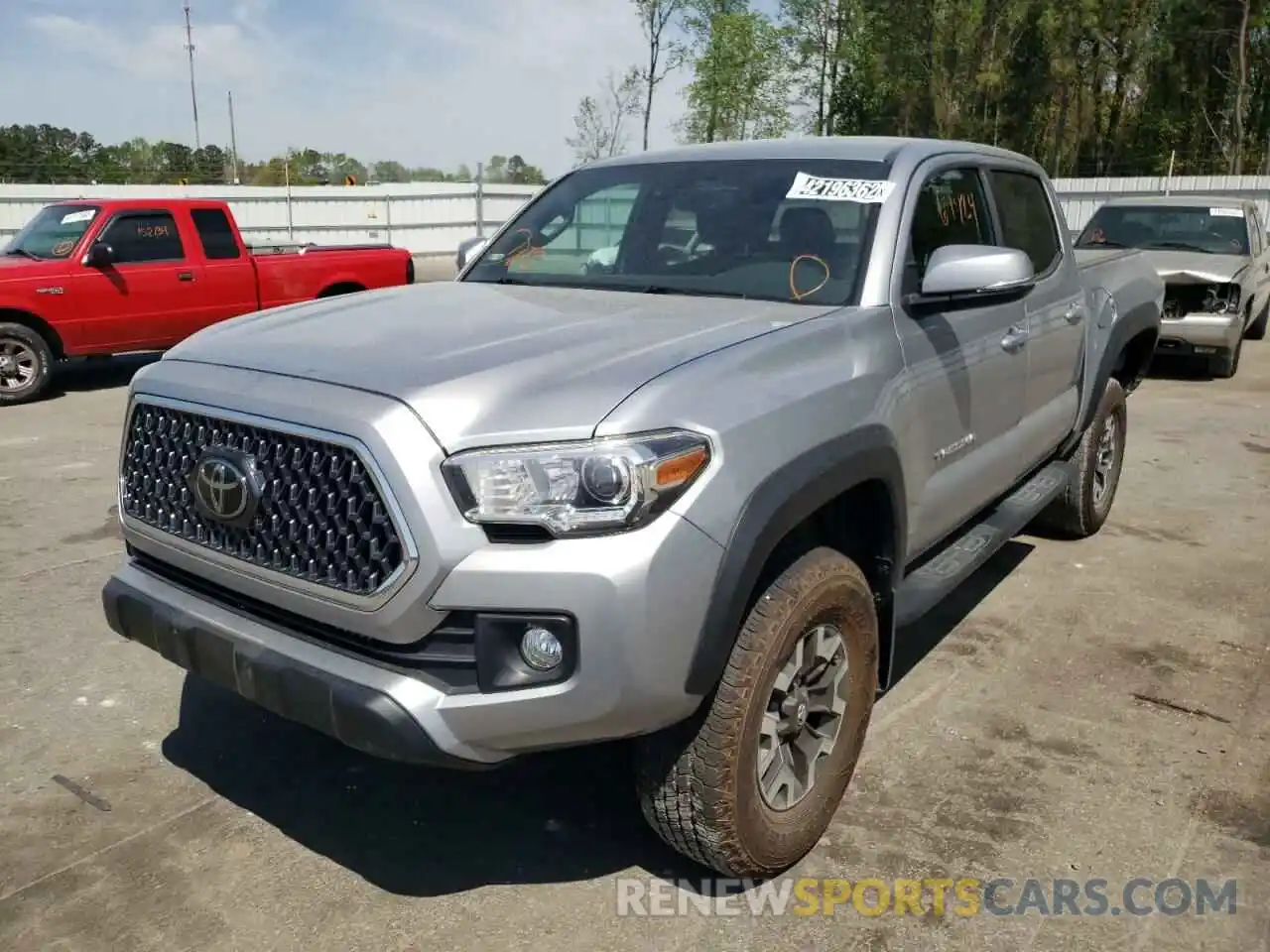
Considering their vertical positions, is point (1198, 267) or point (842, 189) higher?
point (842, 189)

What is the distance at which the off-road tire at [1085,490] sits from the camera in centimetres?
520

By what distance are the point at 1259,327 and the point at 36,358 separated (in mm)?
13201

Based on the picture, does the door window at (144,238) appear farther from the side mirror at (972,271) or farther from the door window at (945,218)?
the side mirror at (972,271)

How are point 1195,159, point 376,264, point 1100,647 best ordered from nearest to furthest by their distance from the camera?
point 1100,647 < point 376,264 < point 1195,159

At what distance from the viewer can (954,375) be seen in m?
3.42

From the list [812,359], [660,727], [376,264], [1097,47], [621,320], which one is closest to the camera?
[660,727]

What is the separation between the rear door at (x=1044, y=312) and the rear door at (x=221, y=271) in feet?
26.2

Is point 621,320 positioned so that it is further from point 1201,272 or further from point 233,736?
point 1201,272

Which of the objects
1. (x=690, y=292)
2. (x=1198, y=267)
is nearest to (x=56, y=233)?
(x=690, y=292)

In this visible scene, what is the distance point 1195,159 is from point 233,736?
38.8 metres

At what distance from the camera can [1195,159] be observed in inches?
1388

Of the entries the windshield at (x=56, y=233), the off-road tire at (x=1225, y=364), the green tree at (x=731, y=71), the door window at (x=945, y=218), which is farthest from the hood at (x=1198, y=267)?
the green tree at (x=731, y=71)

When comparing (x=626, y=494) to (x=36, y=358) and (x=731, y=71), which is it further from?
(x=731, y=71)

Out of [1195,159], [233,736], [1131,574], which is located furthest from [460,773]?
[1195,159]
